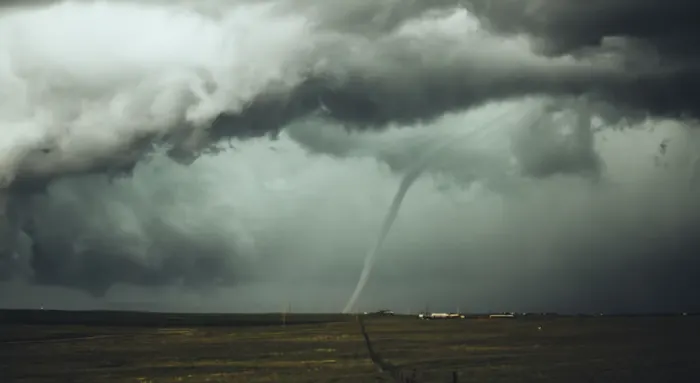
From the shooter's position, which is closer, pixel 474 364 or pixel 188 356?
pixel 474 364

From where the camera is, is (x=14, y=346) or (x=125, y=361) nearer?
(x=125, y=361)

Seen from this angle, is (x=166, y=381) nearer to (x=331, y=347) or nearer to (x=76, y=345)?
(x=331, y=347)

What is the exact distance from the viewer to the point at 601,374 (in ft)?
313

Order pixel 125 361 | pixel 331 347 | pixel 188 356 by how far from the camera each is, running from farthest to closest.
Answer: pixel 331 347
pixel 188 356
pixel 125 361

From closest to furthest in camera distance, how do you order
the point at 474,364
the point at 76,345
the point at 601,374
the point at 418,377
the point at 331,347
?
the point at 418,377 → the point at 601,374 → the point at 474,364 → the point at 331,347 → the point at 76,345

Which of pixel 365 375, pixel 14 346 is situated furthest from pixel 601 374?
pixel 14 346

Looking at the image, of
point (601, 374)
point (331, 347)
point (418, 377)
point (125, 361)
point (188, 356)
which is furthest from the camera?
point (331, 347)

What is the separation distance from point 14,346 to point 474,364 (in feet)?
354

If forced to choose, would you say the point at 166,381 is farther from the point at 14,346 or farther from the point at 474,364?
the point at 14,346

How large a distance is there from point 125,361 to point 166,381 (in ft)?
118

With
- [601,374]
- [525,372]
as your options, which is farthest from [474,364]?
[601,374]

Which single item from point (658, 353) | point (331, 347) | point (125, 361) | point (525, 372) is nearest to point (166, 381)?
point (125, 361)

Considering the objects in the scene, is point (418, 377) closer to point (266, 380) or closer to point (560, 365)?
point (266, 380)

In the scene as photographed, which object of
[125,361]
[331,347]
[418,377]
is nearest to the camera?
[418,377]
